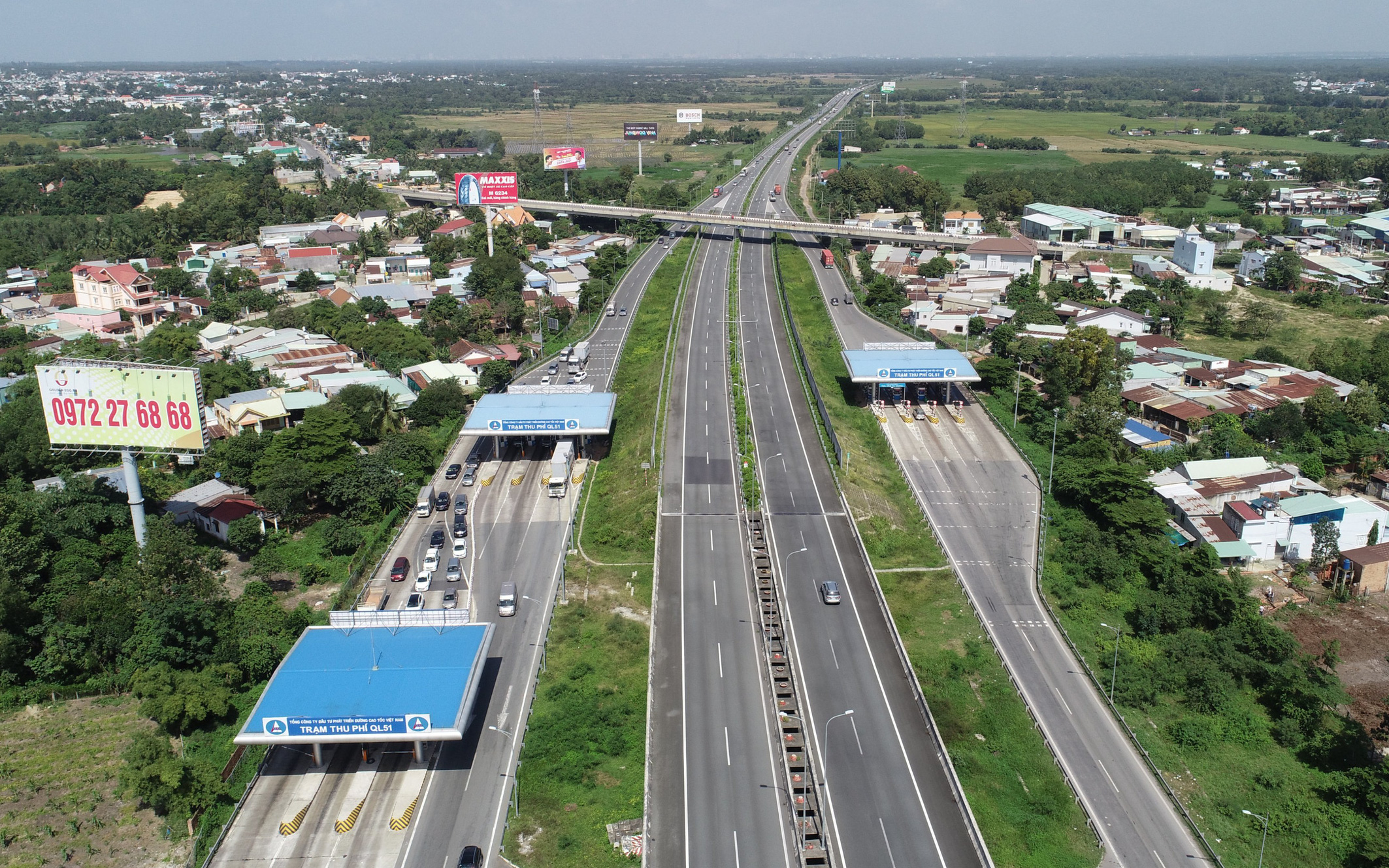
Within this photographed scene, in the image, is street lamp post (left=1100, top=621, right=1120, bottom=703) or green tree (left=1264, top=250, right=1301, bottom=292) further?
green tree (left=1264, top=250, right=1301, bottom=292)

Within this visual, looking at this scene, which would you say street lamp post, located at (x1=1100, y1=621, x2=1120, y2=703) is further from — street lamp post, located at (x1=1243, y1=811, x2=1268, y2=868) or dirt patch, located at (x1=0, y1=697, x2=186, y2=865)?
dirt patch, located at (x1=0, y1=697, x2=186, y2=865)

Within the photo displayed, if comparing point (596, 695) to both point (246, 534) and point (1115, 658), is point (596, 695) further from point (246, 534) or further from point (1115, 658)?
point (246, 534)

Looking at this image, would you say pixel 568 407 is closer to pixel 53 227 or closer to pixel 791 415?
pixel 791 415

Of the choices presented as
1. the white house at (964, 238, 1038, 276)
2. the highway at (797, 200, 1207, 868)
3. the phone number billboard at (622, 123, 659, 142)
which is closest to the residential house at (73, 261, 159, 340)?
the highway at (797, 200, 1207, 868)

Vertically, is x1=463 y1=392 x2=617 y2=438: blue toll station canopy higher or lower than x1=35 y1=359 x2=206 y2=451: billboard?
lower

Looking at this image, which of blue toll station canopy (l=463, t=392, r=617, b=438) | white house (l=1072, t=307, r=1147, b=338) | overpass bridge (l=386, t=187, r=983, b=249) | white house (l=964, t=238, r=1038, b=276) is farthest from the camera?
overpass bridge (l=386, t=187, r=983, b=249)

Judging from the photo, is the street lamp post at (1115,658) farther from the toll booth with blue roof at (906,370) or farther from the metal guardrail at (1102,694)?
the toll booth with blue roof at (906,370)

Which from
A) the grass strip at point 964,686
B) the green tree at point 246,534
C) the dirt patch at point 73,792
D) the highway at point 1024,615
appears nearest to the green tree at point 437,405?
the green tree at point 246,534

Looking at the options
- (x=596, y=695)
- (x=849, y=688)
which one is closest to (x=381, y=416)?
(x=596, y=695)
